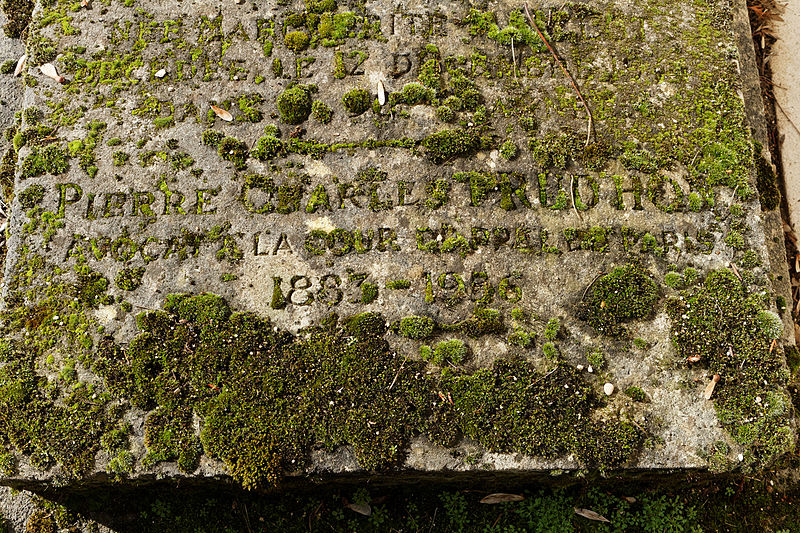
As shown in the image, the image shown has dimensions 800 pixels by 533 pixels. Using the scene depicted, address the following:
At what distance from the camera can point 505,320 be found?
3.32 m

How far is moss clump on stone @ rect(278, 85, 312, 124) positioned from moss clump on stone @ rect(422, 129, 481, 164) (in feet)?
2.50

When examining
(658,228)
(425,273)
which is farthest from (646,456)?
(425,273)

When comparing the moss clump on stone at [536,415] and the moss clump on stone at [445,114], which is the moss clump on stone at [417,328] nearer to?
the moss clump on stone at [536,415]

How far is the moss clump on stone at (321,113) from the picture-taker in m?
3.61

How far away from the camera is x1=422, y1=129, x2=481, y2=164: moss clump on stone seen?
3.52m

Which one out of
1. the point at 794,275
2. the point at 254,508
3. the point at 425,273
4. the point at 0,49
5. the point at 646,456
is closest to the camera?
the point at 646,456

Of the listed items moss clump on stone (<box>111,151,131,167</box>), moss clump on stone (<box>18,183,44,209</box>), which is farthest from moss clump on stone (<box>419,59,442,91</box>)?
moss clump on stone (<box>18,183,44,209</box>)

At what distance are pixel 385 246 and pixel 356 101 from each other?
0.93 m

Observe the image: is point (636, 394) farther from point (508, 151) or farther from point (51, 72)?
point (51, 72)

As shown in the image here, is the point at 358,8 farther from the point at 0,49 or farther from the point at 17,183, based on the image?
the point at 0,49

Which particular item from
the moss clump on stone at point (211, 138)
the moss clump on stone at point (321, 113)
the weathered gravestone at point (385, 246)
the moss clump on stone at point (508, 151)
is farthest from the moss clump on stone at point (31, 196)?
the moss clump on stone at point (508, 151)

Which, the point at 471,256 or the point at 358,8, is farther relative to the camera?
the point at 358,8

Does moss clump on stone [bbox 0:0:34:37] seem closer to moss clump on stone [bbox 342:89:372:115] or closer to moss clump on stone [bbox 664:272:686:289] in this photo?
moss clump on stone [bbox 342:89:372:115]

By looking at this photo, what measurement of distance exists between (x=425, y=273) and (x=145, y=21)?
2451mm
